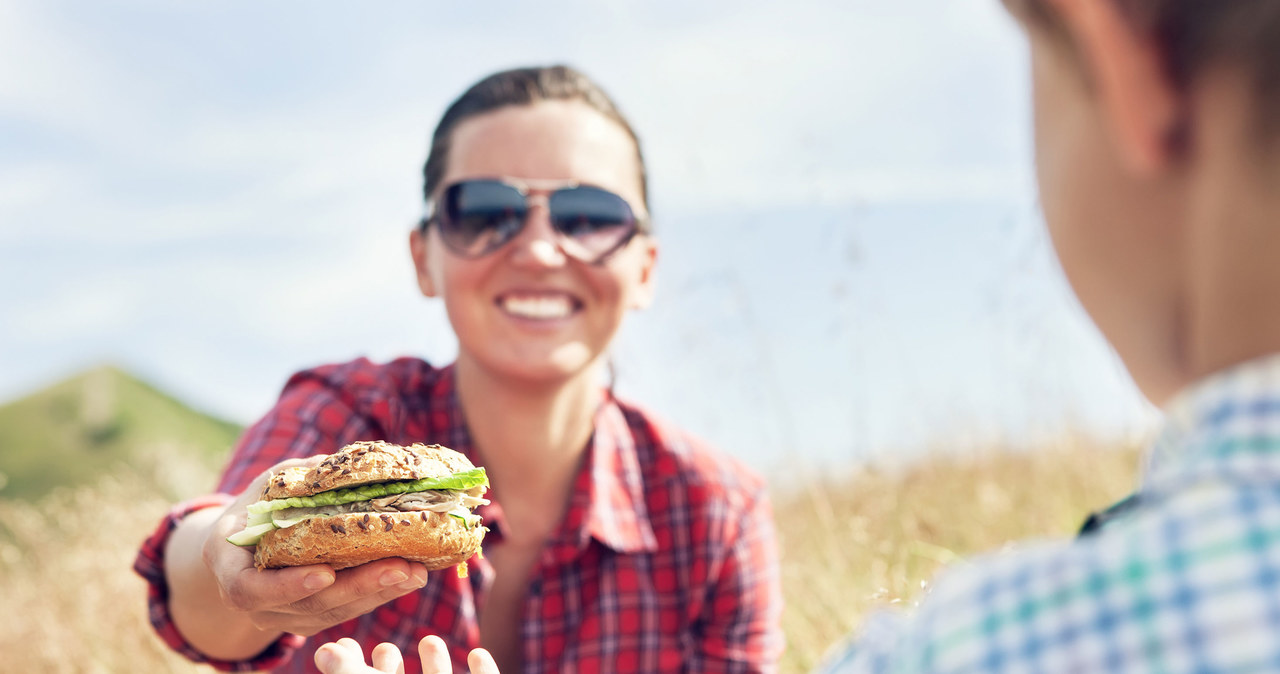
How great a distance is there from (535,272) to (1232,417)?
7.78 feet

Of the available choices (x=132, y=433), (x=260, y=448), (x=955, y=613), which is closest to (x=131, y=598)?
(x=260, y=448)

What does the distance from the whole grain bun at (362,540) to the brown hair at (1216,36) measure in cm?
165

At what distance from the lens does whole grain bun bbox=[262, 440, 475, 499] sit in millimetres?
2090

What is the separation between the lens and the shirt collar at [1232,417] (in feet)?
2.69

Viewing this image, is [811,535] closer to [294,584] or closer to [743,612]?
[743,612]

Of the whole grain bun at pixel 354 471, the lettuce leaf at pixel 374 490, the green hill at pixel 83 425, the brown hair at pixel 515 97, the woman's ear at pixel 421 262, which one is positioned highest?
the brown hair at pixel 515 97

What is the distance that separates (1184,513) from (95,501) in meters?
6.53

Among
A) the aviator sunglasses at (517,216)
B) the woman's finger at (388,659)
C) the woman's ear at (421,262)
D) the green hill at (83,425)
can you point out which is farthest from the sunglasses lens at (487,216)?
the green hill at (83,425)

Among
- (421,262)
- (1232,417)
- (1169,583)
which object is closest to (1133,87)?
(1232,417)

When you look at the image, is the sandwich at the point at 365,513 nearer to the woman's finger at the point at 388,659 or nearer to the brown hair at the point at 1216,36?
the woman's finger at the point at 388,659

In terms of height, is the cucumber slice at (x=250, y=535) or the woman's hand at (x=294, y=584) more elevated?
the cucumber slice at (x=250, y=535)

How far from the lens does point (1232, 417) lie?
2.73 feet

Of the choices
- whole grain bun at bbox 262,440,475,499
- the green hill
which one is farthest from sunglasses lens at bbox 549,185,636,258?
the green hill

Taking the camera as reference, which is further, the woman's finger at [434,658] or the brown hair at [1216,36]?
the woman's finger at [434,658]
